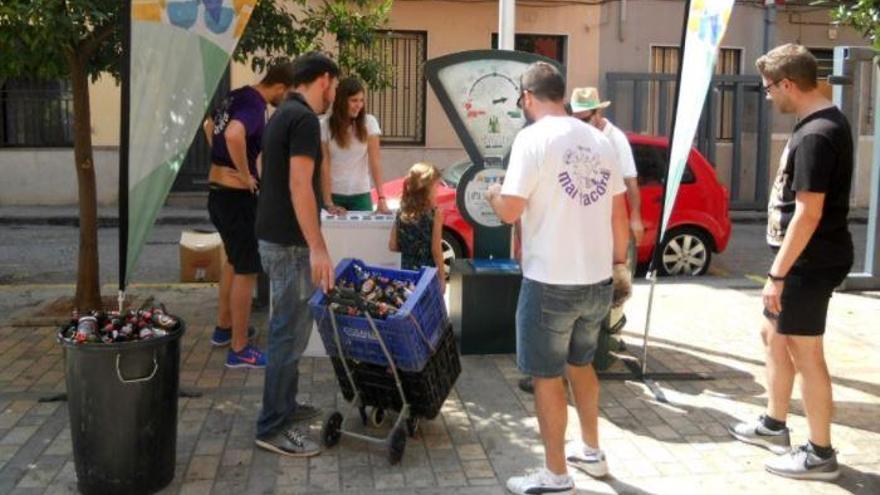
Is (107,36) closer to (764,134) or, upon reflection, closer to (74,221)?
(74,221)

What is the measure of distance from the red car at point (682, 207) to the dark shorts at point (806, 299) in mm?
5052

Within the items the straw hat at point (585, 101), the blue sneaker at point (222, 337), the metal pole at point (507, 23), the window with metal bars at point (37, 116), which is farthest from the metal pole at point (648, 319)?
the window with metal bars at point (37, 116)

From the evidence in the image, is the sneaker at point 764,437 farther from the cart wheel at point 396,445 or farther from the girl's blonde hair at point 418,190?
the girl's blonde hair at point 418,190

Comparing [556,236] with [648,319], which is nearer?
[556,236]

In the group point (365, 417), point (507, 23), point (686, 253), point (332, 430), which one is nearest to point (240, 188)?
point (365, 417)

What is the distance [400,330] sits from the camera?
13.4 feet

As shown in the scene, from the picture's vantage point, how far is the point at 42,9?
18.0 ft

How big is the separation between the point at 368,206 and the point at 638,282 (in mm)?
3696

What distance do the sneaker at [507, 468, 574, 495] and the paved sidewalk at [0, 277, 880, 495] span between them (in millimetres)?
169

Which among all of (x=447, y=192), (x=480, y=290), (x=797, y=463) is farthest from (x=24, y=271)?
(x=797, y=463)

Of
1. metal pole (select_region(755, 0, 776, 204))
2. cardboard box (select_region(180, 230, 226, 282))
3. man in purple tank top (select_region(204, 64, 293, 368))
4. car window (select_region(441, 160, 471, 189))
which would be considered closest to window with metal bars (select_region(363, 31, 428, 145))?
metal pole (select_region(755, 0, 776, 204))

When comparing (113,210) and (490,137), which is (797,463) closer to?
(490,137)

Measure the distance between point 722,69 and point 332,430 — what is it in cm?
1439

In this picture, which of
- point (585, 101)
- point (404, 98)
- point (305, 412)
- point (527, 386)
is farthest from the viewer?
point (404, 98)
